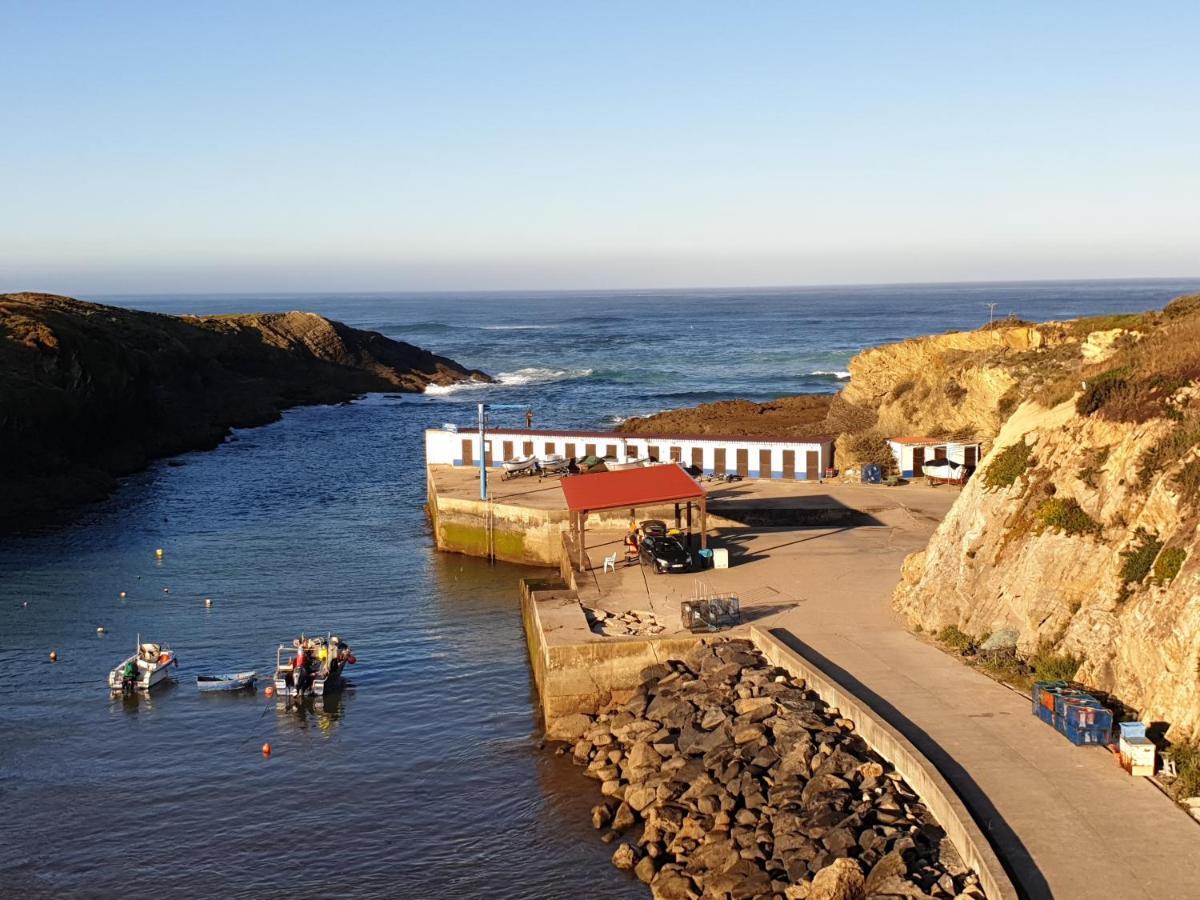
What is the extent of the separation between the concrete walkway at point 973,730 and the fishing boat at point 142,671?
1138cm

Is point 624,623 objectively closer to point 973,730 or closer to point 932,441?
point 973,730

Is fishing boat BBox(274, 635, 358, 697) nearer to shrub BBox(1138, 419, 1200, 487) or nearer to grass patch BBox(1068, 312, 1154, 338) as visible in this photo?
shrub BBox(1138, 419, 1200, 487)

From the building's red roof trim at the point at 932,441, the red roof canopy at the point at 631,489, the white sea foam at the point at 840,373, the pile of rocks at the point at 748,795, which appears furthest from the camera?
the white sea foam at the point at 840,373

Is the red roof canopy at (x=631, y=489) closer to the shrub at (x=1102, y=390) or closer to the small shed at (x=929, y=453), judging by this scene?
the shrub at (x=1102, y=390)

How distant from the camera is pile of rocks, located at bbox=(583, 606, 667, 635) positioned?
2797 centimetres

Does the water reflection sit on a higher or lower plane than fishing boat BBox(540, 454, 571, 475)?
lower

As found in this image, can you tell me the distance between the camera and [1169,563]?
2050 centimetres

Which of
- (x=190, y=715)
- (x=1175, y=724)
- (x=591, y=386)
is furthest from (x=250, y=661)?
(x=591, y=386)

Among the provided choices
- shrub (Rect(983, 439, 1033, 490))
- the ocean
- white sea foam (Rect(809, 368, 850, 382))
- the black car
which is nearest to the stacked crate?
shrub (Rect(983, 439, 1033, 490))

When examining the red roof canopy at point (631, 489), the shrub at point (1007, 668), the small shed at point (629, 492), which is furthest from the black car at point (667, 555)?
the shrub at point (1007, 668)

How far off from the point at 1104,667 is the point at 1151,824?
4.75 metres

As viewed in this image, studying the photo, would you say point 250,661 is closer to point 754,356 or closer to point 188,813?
point 188,813

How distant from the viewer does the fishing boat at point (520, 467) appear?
4794 centimetres

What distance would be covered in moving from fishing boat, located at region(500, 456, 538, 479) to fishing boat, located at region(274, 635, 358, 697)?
17.3 m
